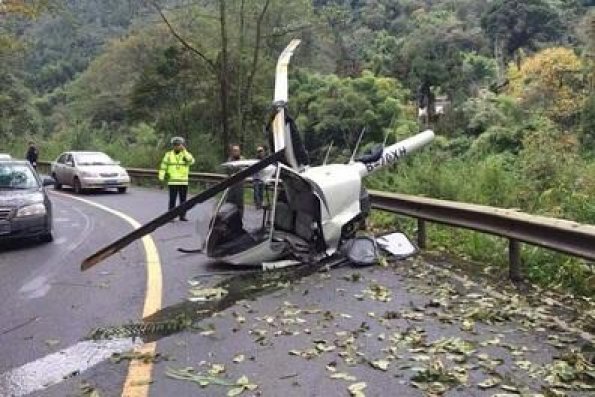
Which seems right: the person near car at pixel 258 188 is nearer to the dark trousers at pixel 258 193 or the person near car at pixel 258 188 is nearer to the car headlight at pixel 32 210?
the dark trousers at pixel 258 193

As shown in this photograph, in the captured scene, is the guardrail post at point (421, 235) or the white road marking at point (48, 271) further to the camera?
the guardrail post at point (421, 235)

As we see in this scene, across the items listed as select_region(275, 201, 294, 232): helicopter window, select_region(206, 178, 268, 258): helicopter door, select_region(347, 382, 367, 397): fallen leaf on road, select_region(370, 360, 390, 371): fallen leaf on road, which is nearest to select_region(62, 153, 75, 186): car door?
select_region(206, 178, 268, 258): helicopter door

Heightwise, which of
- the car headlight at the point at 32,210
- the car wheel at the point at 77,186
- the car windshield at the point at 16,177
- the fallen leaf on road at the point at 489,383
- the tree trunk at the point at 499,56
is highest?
the tree trunk at the point at 499,56

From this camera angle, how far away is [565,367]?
16.1 ft

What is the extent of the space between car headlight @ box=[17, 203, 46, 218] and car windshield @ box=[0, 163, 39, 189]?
3.21 feet

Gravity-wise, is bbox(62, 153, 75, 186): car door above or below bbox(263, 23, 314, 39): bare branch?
below

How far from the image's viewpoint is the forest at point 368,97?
479 inches

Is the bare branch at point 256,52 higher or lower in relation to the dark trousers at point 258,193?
higher

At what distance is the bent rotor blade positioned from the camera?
7.68 meters

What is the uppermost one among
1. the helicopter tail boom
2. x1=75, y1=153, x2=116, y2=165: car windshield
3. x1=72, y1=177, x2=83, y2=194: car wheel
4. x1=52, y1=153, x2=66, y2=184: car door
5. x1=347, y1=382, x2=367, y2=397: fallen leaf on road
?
the helicopter tail boom

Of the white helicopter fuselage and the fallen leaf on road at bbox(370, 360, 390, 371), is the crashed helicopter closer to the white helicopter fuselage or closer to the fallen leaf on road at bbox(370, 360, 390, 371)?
the white helicopter fuselage

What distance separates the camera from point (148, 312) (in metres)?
6.88

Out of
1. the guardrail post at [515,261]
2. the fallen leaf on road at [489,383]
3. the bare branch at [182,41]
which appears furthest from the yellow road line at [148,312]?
the bare branch at [182,41]

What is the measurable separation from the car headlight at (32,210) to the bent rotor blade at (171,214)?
3746 mm
